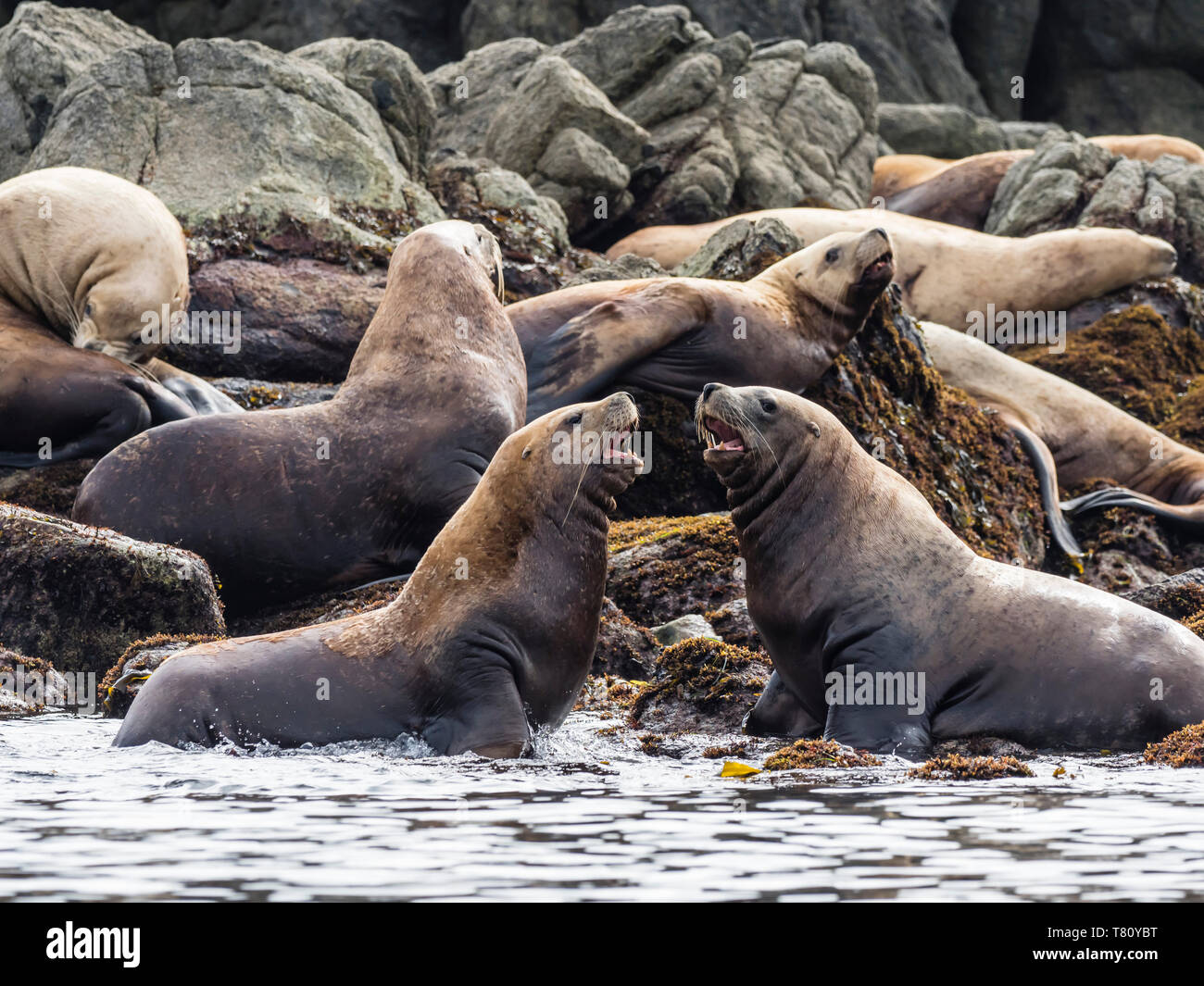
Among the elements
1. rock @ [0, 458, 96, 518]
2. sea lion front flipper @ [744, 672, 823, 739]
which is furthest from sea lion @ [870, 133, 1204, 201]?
sea lion front flipper @ [744, 672, 823, 739]

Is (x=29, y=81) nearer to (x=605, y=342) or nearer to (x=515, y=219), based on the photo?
(x=515, y=219)

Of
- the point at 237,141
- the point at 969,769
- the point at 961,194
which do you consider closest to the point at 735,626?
the point at 969,769

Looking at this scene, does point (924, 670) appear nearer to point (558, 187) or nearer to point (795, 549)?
point (795, 549)

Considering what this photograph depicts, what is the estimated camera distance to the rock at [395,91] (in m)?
15.3

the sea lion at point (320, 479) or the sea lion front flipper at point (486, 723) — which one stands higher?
the sea lion at point (320, 479)

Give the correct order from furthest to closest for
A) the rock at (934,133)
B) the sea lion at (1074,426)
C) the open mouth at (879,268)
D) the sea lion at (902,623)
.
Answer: the rock at (934,133) < the sea lion at (1074,426) < the open mouth at (879,268) < the sea lion at (902,623)

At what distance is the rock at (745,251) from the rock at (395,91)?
339 cm

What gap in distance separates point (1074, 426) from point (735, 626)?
6.33 metres

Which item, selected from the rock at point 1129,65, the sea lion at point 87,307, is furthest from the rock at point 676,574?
the rock at point 1129,65

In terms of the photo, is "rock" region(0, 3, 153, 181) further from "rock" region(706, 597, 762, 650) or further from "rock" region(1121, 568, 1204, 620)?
"rock" region(1121, 568, 1204, 620)

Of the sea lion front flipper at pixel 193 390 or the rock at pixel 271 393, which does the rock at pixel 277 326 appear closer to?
the rock at pixel 271 393

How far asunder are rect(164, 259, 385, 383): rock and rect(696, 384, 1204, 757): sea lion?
5.45m

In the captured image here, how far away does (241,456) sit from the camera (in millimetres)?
8773

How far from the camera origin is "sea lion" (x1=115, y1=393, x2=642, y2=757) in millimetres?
6070
